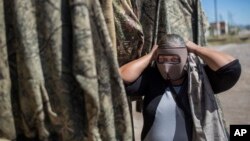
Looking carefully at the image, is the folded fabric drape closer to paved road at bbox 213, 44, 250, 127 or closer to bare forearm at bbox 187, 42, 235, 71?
bare forearm at bbox 187, 42, 235, 71

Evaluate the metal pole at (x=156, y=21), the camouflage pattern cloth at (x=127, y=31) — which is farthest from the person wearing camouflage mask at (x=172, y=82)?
the metal pole at (x=156, y=21)

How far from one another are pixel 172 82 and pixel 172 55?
0.72 feet

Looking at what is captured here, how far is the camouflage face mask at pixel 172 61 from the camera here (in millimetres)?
2621

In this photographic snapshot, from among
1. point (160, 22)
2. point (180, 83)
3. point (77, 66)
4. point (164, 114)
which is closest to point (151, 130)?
point (164, 114)

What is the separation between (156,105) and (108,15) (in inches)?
33.3

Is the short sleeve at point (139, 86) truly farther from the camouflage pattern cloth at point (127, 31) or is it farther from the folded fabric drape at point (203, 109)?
the folded fabric drape at point (203, 109)

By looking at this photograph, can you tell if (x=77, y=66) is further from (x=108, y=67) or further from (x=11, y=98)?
(x=11, y=98)

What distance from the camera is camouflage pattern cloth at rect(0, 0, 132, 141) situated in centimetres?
180

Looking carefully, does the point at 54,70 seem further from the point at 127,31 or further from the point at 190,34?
the point at 190,34

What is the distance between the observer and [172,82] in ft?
9.13

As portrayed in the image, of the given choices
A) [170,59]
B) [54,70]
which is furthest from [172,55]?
[54,70]

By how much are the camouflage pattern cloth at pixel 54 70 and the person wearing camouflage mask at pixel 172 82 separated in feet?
2.66

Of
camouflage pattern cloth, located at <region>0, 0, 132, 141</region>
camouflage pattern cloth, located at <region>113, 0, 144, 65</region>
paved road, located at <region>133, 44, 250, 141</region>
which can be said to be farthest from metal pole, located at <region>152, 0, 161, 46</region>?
paved road, located at <region>133, 44, 250, 141</region>

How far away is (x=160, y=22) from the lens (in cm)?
322
